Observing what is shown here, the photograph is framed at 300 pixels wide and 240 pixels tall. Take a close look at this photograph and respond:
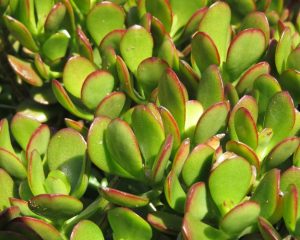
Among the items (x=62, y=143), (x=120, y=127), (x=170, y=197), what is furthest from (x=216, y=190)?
(x=62, y=143)

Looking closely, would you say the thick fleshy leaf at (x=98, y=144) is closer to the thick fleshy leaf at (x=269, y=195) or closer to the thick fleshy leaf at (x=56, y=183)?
the thick fleshy leaf at (x=56, y=183)

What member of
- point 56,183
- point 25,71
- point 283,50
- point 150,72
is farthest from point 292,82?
point 25,71

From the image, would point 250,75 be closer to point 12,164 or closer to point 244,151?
point 244,151

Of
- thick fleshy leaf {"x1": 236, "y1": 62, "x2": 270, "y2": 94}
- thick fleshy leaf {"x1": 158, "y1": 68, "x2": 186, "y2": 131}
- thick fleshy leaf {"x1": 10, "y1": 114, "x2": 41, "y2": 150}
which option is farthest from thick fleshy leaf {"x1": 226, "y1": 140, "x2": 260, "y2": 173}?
thick fleshy leaf {"x1": 10, "y1": 114, "x2": 41, "y2": 150}

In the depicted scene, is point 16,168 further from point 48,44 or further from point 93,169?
point 48,44

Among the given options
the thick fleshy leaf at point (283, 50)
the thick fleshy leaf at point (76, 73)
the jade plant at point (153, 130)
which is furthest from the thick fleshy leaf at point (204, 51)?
the thick fleshy leaf at point (76, 73)

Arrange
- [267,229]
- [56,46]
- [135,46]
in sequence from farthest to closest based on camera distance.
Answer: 1. [56,46]
2. [135,46]
3. [267,229]

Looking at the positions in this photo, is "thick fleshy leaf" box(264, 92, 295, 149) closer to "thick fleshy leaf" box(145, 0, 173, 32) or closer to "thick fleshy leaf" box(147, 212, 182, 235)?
"thick fleshy leaf" box(147, 212, 182, 235)
